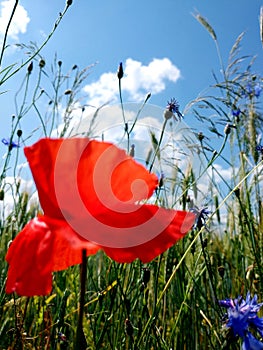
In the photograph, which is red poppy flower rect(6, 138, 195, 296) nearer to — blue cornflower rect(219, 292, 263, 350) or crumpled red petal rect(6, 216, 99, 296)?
crumpled red petal rect(6, 216, 99, 296)

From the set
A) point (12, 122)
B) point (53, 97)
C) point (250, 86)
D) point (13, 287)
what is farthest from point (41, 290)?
point (250, 86)

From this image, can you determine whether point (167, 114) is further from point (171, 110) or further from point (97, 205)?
point (97, 205)

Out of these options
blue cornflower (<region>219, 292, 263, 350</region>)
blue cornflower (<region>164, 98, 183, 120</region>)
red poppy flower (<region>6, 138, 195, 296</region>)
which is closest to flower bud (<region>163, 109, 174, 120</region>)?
blue cornflower (<region>164, 98, 183, 120</region>)

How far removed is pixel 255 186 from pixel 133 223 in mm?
1330

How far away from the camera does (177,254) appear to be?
4.47ft

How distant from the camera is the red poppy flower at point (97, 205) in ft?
1.10

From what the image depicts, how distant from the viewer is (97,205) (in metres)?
0.35

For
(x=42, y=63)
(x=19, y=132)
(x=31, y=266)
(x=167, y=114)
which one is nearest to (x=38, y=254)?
(x=31, y=266)

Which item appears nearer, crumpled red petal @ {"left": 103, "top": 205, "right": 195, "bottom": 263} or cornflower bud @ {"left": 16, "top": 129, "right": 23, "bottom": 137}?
crumpled red petal @ {"left": 103, "top": 205, "right": 195, "bottom": 263}

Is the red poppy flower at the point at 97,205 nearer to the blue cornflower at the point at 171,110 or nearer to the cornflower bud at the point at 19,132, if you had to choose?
the blue cornflower at the point at 171,110

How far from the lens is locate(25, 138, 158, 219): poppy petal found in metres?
0.34

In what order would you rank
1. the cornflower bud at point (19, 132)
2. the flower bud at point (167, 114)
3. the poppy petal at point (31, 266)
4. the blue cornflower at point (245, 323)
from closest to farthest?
the poppy petal at point (31, 266) < the blue cornflower at point (245, 323) < the flower bud at point (167, 114) < the cornflower bud at point (19, 132)

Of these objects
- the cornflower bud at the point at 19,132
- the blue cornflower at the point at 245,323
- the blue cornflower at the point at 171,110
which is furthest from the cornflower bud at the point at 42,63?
the blue cornflower at the point at 245,323

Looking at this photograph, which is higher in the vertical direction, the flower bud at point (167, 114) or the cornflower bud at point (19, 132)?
the cornflower bud at point (19, 132)
